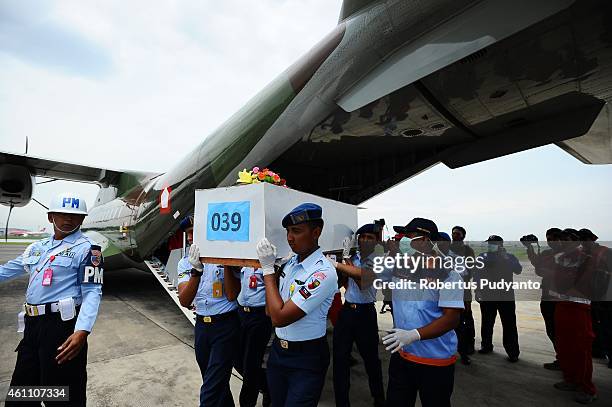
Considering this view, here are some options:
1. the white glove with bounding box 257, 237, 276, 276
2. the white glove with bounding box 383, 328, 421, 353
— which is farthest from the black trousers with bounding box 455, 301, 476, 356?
the white glove with bounding box 257, 237, 276, 276

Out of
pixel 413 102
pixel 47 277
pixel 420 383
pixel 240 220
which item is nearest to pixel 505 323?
pixel 420 383

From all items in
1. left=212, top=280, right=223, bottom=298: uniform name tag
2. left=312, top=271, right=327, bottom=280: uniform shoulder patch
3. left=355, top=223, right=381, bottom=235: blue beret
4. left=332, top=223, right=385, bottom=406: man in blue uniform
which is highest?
left=355, top=223, right=381, bottom=235: blue beret

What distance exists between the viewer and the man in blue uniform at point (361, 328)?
3547mm

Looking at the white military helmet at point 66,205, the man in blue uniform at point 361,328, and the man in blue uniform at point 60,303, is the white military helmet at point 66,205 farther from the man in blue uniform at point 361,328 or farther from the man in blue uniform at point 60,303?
the man in blue uniform at point 361,328

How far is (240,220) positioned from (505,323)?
16.4 feet

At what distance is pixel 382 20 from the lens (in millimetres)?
4301

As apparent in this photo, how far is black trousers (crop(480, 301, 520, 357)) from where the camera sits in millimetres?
5160

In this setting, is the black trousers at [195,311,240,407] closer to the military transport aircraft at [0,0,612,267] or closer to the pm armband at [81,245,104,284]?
the pm armband at [81,245,104,284]

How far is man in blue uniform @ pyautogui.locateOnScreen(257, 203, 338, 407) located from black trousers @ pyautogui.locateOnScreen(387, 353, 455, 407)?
0.67 metres

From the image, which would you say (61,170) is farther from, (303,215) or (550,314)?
(550,314)

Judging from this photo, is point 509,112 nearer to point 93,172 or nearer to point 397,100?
point 397,100

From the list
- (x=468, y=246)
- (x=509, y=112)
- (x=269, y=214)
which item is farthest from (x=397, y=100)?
(x=269, y=214)

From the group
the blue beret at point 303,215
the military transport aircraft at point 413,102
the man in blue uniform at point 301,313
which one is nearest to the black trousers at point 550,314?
the military transport aircraft at point 413,102

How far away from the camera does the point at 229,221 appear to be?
2.73 metres
